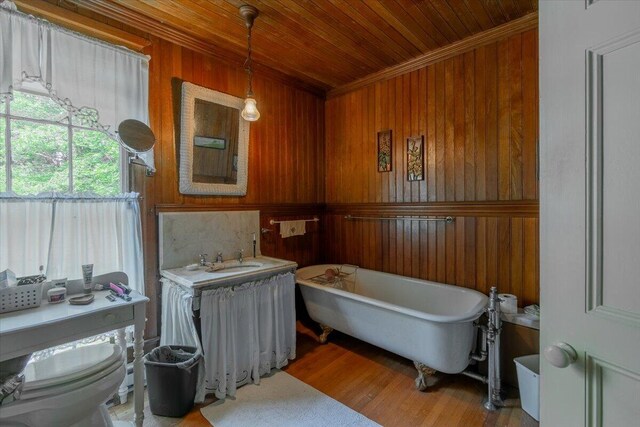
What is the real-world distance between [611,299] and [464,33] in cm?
246

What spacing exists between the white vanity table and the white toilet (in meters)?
0.14

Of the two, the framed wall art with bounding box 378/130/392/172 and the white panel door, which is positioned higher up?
the framed wall art with bounding box 378/130/392/172

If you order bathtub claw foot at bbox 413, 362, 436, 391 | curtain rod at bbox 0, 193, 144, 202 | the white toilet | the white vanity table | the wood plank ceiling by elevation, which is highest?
the wood plank ceiling

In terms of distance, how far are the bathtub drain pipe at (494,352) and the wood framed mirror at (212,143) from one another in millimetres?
2226

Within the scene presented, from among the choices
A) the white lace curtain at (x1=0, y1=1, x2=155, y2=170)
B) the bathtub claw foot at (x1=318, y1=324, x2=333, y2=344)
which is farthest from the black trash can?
the white lace curtain at (x1=0, y1=1, x2=155, y2=170)

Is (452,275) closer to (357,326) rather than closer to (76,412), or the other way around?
(357,326)

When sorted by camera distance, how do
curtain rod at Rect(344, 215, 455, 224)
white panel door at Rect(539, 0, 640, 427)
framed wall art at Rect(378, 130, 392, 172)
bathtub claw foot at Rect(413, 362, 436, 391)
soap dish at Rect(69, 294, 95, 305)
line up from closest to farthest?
white panel door at Rect(539, 0, 640, 427) → soap dish at Rect(69, 294, 95, 305) → bathtub claw foot at Rect(413, 362, 436, 391) → curtain rod at Rect(344, 215, 455, 224) → framed wall art at Rect(378, 130, 392, 172)

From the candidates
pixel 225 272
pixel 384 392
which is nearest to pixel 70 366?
pixel 225 272

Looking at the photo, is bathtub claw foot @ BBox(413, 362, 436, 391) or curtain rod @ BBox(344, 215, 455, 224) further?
curtain rod @ BBox(344, 215, 455, 224)

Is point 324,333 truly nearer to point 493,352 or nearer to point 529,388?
point 493,352

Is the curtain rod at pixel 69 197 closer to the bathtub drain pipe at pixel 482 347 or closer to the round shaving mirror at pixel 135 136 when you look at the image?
the round shaving mirror at pixel 135 136

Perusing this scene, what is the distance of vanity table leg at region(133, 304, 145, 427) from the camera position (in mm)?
1636

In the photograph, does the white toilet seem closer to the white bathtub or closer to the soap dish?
the soap dish

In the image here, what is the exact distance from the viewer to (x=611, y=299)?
663 mm
